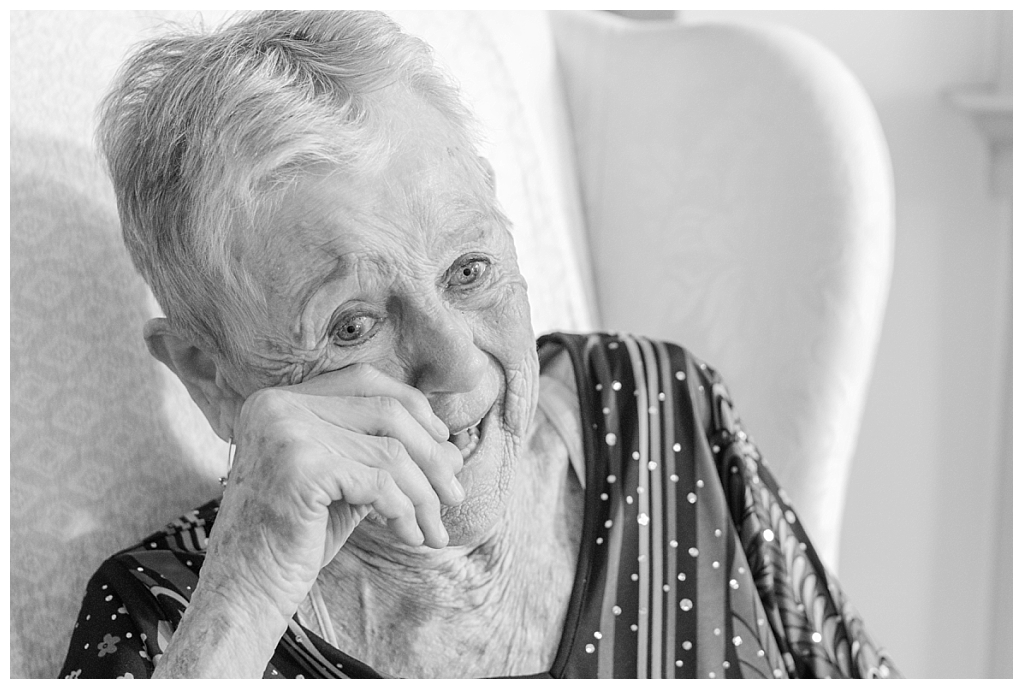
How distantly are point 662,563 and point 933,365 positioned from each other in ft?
2.90

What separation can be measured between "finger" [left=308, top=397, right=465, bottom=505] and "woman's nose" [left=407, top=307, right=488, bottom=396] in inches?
1.2

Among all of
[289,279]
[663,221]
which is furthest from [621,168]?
[289,279]

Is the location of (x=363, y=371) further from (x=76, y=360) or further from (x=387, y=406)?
(x=76, y=360)

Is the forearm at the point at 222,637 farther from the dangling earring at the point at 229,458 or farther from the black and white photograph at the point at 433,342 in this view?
the dangling earring at the point at 229,458

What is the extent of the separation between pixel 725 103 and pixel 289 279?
0.69 meters

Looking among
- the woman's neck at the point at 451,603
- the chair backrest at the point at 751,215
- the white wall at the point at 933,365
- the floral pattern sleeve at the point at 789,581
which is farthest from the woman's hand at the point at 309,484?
the white wall at the point at 933,365

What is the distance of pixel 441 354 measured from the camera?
0.71 meters

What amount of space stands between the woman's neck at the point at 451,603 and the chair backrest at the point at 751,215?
0.42 m

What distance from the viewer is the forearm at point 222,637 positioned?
2.21 ft

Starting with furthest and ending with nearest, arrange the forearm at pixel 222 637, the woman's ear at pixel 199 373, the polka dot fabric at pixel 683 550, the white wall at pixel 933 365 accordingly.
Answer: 1. the white wall at pixel 933 365
2. the polka dot fabric at pixel 683 550
3. the woman's ear at pixel 199 373
4. the forearm at pixel 222 637

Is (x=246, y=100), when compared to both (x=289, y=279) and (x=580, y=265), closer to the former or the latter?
(x=289, y=279)

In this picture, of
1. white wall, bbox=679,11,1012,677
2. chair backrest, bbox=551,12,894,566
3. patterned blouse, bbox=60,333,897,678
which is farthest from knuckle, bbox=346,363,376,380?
white wall, bbox=679,11,1012,677

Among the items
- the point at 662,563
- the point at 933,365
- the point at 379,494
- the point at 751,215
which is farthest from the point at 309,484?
the point at 933,365

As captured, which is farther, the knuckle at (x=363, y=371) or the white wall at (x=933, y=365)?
the white wall at (x=933, y=365)
